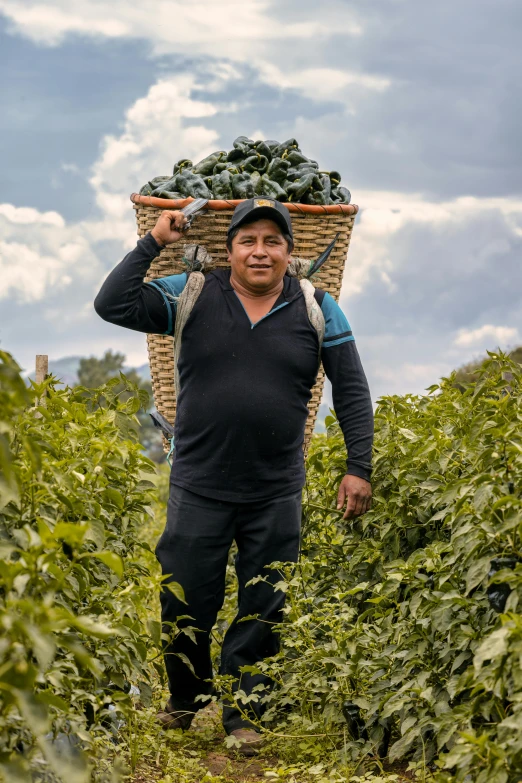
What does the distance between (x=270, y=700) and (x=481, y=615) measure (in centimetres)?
155

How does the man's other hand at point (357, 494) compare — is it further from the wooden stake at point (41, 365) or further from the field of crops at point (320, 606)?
the wooden stake at point (41, 365)

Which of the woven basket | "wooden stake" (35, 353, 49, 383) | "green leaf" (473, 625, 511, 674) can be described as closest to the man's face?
the woven basket

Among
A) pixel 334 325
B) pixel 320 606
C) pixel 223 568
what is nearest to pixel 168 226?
pixel 334 325

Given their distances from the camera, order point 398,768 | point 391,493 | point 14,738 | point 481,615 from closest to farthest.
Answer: point 14,738
point 481,615
point 398,768
point 391,493

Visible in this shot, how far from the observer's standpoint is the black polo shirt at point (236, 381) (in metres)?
4.48

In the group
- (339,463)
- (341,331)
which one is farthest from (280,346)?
(339,463)

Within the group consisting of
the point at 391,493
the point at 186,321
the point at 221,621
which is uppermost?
the point at 186,321

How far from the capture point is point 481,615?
336 centimetres

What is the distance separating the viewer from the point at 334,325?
4719mm

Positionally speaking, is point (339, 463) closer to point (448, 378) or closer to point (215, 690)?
point (448, 378)

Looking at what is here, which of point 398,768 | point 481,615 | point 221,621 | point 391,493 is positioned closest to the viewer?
point 481,615

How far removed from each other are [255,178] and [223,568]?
1.81 meters

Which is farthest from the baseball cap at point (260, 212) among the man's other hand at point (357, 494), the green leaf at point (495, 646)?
the green leaf at point (495, 646)

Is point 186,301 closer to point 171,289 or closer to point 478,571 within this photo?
point 171,289
